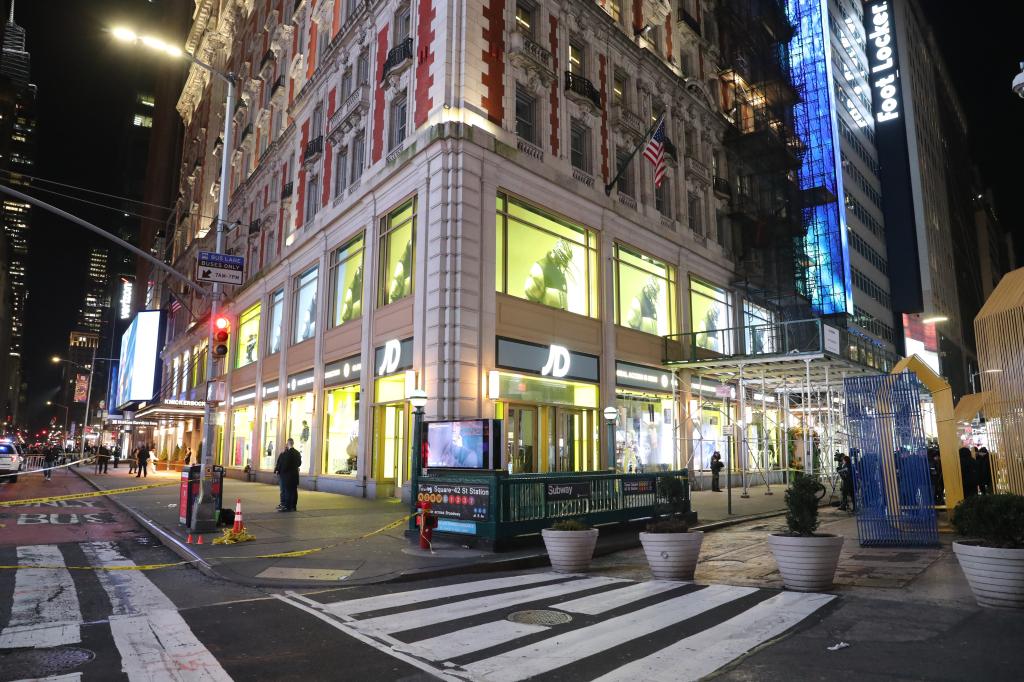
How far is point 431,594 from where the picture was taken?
8961 millimetres

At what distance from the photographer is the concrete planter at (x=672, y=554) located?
966 cm

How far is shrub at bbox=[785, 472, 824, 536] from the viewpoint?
8766mm

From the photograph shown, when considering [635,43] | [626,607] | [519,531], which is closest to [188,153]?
[635,43]

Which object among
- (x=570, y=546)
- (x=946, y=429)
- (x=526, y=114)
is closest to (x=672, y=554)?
(x=570, y=546)

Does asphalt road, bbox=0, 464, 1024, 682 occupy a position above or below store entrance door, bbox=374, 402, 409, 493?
below

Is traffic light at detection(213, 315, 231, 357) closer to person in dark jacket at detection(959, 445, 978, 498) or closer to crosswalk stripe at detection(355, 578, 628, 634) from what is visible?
crosswalk stripe at detection(355, 578, 628, 634)

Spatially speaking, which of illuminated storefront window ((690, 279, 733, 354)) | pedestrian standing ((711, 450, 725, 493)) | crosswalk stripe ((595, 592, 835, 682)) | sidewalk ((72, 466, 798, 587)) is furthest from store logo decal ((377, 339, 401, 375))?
crosswalk stripe ((595, 592, 835, 682))

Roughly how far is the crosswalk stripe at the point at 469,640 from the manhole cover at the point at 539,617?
0.15 meters

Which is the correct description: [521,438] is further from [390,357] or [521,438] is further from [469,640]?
[469,640]

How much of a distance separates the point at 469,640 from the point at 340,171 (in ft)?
83.2

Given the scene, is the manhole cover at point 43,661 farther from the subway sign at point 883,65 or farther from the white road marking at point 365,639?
the subway sign at point 883,65

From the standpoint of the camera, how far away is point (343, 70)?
29.0 meters

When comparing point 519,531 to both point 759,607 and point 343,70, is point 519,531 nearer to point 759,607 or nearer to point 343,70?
point 759,607

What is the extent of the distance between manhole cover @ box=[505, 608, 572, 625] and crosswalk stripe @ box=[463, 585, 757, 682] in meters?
0.42
